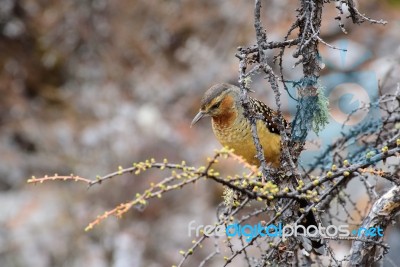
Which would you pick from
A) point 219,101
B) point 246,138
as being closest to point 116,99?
point 219,101

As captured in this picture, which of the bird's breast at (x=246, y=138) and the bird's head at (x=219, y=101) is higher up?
the bird's head at (x=219, y=101)

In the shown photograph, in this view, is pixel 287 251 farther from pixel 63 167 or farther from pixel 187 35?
pixel 187 35

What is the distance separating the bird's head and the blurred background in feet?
11.4

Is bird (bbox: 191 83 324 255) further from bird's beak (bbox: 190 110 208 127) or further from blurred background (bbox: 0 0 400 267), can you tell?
blurred background (bbox: 0 0 400 267)

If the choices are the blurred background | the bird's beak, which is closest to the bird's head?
the bird's beak

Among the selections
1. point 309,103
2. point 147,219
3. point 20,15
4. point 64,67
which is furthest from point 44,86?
point 309,103

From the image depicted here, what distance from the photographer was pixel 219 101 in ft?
7.94

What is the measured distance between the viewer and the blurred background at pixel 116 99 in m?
6.00

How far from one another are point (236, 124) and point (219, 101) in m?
0.12

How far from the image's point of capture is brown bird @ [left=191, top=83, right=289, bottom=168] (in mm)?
2299

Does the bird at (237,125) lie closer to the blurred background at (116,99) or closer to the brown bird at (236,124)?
the brown bird at (236,124)

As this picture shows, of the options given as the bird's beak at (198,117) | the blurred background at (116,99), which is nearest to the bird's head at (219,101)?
the bird's beak at (198,117)

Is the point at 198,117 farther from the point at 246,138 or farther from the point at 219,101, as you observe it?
the point at 246,138

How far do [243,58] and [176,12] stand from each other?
6.42 meters
